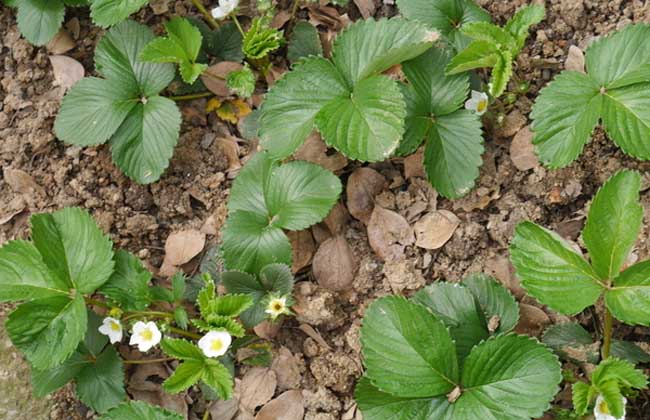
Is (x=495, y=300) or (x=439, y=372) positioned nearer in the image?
(x=439, y=372)

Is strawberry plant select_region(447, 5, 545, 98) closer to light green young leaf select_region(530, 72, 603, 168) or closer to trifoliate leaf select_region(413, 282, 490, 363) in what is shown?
light green young leaf select_region(530, 72, 603, 168)

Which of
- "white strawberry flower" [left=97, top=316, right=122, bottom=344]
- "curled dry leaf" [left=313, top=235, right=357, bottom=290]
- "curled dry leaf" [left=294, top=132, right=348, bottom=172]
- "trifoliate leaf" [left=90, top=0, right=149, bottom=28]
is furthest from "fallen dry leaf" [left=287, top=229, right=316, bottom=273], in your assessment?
"trifoliate leaf" [left=90, top=0, right=149, bottom=28]

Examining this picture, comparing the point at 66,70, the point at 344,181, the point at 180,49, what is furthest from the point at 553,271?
the point at 66,70

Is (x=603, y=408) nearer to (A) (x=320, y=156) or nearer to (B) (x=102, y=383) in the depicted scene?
(A) (x=320, y=156)

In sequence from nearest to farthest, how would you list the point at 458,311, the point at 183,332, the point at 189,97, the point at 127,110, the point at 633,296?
the point at 633,296 < the point at 458,311 < the point at 183,332 < the point at 127,110 < the point at 189,97

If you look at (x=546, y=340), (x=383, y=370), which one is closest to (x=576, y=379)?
(x=546, y=340)

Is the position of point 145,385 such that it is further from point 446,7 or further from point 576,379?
point 446,7
